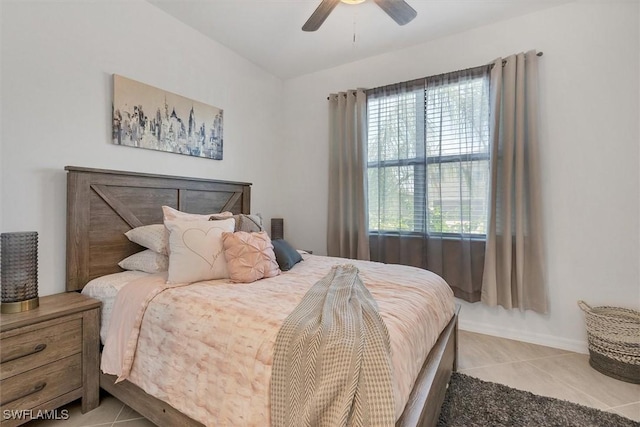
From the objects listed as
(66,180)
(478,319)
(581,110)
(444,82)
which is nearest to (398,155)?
(444,82)

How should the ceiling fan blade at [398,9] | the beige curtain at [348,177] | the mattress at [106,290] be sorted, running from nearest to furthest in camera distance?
the mattress at [106,290], the ceiling fan blade at [398,9], the beige curtain at [348,177]

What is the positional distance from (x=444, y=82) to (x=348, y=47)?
1058 mm

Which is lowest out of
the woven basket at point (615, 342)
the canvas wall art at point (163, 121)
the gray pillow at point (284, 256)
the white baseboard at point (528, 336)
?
the white baseboard at point (528, 336)

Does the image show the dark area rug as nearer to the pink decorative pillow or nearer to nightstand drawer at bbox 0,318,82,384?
the pink decorative pillow

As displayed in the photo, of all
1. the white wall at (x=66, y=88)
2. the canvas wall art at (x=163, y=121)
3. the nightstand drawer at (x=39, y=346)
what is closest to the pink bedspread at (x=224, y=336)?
the nightstand drawer at (x=39, y=346)

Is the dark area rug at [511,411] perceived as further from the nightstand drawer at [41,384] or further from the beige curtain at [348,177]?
the nightstand drawer at [41,384]

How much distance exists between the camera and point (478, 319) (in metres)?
2.85

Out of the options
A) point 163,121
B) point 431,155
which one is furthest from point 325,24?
point 163,121

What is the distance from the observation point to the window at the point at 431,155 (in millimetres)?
2750

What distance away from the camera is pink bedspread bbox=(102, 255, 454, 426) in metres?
1.11

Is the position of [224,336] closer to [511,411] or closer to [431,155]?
[511,411]

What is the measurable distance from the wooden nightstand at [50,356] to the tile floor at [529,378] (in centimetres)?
14

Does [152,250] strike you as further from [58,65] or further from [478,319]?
[478,319]

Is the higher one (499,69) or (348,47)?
(348,47)
